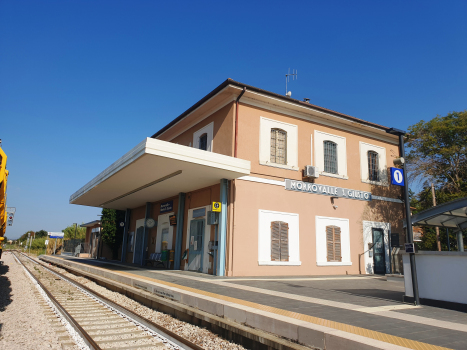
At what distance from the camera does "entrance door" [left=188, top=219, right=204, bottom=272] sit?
46.8 feet

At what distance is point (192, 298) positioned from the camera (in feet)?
23.0

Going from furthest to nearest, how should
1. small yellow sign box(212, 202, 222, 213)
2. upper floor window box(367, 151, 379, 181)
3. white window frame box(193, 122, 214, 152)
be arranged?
upper floor window box(367, 151, 379, 181) < white window frame box(193, 122, 214, 152) < small yellow sign box(212, 202, 222, 213)

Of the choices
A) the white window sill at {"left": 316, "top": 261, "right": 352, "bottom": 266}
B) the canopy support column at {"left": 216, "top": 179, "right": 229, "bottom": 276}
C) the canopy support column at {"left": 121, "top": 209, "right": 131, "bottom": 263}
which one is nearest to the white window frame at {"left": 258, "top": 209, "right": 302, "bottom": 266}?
the white window sill at {"left": 316, "top": 261, "right": 352, "bottom": 266}

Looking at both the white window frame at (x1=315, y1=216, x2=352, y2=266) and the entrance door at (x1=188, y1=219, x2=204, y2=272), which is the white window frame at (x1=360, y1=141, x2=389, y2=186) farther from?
the entrance door at (x1=188, y1=219, x2=204, y2=272)

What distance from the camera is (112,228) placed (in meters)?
25.9

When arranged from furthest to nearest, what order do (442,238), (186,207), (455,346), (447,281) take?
1. (442,238)
2. (186,207)
3. (447,281)
4. (455,346)

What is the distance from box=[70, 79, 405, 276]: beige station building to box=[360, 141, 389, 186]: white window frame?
0.06m

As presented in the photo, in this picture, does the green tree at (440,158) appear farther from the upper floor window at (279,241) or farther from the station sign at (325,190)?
the upper floor window at (279,241)

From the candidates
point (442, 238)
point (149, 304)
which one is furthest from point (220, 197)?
point (442, 238)

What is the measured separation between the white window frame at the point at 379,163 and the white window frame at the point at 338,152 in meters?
1.26

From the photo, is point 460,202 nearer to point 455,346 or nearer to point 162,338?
point 455,346

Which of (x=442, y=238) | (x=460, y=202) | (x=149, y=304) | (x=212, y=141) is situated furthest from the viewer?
(x=442, y=238)

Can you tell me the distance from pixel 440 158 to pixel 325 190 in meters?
7.93

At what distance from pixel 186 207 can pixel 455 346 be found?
13.2 metres
